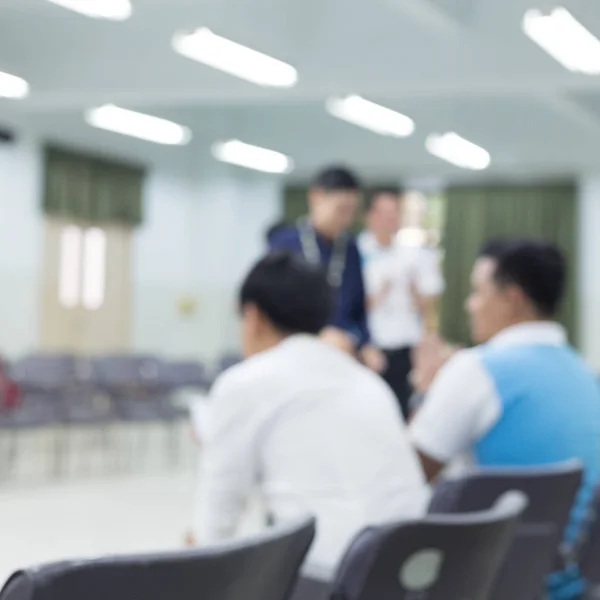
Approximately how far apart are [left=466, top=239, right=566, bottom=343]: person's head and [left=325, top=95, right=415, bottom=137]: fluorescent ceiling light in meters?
8.80

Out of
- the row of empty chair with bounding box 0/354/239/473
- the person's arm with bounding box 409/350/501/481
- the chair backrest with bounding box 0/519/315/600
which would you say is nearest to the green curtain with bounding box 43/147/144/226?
the row of empty chair with bounding box 0/354/239/473

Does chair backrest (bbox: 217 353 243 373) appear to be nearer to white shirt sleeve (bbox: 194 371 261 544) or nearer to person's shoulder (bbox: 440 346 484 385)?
person's shoulder (bbox: 440 346 484 385)

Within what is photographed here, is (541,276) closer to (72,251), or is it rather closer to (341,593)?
(341,593)

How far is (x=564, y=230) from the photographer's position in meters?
15.4

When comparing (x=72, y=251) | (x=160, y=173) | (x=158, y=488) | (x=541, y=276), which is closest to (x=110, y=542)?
(x=158, y=488)

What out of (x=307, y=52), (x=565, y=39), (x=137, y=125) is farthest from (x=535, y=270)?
(x=137, y=125)

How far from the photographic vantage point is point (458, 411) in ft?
8.71

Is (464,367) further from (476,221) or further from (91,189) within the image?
(476,221)

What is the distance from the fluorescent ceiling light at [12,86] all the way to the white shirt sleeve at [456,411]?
25.8 ft

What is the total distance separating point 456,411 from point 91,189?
11.8m

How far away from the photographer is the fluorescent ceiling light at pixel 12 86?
9938 millimetres

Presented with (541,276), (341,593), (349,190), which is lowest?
(341,593)

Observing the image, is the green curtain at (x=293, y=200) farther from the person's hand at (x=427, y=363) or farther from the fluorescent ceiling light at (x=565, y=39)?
the person's hand at (x=427, y=363)

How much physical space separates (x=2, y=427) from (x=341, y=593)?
7087 millimetres
